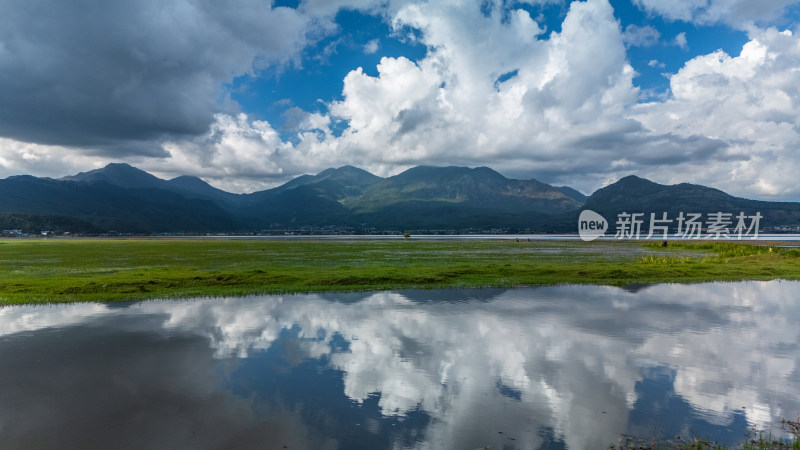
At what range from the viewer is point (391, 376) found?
1661cm

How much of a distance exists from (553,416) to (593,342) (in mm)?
10270

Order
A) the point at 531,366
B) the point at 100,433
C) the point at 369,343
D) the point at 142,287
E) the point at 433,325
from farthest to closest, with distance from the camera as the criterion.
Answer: the point at 142,287 < the point at 433,325 < the point at 369,343 < the point at 531,366 < the point at 100,433

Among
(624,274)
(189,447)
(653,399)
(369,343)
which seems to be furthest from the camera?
(624,274)

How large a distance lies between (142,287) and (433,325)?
29.4 metres

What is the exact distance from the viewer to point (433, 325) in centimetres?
2536

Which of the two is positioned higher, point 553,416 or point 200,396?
point 553,416

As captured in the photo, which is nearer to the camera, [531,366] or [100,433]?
[100,433]

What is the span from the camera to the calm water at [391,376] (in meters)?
12.0

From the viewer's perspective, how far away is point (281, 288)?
3997 centimetres

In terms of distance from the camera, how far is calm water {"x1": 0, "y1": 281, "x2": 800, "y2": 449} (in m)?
12.0

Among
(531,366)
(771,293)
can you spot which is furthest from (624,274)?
(531,366)

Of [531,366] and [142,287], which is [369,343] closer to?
[531,366]

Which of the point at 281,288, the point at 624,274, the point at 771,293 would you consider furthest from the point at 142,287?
the point at 771,293

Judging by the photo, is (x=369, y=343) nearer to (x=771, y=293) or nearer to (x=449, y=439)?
(x=449, y=439)
